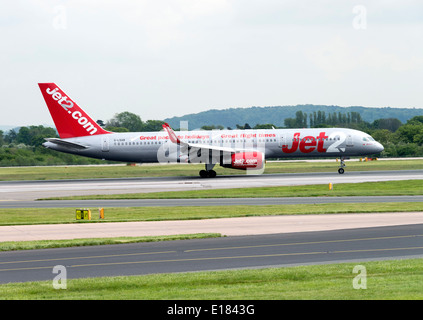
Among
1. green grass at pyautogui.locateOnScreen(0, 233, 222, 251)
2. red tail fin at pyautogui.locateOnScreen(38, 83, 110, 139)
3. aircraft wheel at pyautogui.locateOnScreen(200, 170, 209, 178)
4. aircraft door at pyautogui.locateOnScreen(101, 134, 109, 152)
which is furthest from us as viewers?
aircraft door at pyautogui.locateOnScreen(101, 134, 109, 152)

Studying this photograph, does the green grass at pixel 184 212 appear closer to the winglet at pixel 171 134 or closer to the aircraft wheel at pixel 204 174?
the winglet at pixel 171 134

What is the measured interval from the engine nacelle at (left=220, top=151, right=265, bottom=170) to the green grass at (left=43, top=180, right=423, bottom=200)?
27.7 ft

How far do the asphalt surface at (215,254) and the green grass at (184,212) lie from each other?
7.67 m

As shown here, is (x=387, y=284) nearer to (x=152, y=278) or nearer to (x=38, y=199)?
(x=152, y=278)

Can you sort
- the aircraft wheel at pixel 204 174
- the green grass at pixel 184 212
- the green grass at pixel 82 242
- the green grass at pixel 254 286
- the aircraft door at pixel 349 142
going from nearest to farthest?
the green grass at pixel 254 286 → the green grass at pixel 82 242 → the green grass at pixel 184 212 → the aircraft door at pixel 349 142 → the aircraft wheel at pixel 204 174

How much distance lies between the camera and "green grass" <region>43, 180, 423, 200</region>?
4116 centimetres

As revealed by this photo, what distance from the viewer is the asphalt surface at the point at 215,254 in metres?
17.2

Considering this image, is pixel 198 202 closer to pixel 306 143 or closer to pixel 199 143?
pixel 199 143

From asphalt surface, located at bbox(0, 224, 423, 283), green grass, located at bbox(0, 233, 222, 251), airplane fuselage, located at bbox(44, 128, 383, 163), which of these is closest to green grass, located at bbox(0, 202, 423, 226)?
green grass, located at bbox(0, 233, 222, 251)

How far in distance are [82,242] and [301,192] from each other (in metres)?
22.9

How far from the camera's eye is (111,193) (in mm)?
45125

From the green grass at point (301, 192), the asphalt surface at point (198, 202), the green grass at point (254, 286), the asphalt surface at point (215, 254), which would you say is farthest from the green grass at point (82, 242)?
the green grass at point (301, 192)

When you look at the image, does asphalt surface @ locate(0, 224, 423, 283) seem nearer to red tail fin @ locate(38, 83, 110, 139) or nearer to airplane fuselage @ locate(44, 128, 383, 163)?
airplane fuselage @ locate(44, 128, 383, 163)
